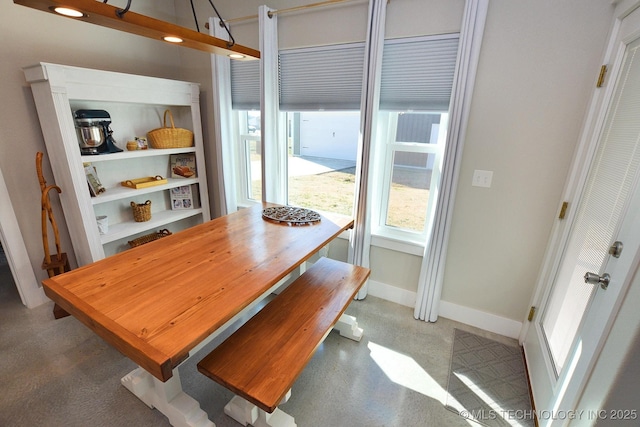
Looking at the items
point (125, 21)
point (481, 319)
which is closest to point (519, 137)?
point (481, 319)

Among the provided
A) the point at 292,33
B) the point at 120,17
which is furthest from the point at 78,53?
the point at 120,17

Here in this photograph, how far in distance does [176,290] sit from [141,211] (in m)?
1.84

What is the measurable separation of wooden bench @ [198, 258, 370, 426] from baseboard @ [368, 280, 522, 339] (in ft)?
2.40

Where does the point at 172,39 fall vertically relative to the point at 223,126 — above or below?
above

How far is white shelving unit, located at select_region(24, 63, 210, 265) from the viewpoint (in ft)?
6.43

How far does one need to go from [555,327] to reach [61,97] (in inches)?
135

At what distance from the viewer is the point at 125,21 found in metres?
1.00

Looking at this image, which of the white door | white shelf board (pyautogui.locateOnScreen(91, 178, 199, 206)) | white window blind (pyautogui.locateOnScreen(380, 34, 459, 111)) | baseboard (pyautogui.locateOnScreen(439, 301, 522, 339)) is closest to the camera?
the white door

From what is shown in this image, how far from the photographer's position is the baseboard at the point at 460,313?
7.06ft

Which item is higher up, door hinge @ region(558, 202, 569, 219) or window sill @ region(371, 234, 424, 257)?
door hinge @ region(558, 202, 569, 219)

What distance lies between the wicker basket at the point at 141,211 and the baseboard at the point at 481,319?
277 centimetres

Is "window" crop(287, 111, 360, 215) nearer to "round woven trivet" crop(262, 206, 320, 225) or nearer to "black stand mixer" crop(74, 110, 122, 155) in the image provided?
"round woven trivet" crop(262, 206, 320, 225)

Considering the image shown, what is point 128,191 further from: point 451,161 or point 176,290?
point 451,161

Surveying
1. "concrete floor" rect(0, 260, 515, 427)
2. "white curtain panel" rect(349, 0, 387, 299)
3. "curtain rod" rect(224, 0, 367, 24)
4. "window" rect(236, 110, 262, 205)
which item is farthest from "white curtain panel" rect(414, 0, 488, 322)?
"window" rect(236, 110, 262, 205)
